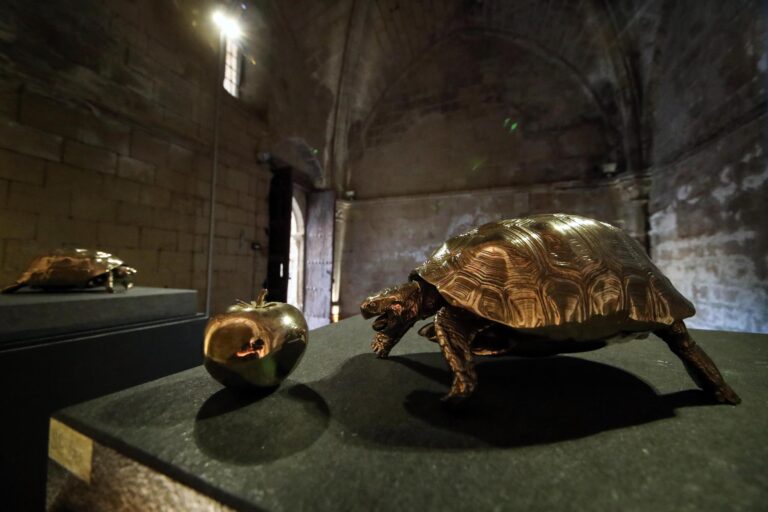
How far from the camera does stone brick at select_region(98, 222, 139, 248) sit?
10.1 feet

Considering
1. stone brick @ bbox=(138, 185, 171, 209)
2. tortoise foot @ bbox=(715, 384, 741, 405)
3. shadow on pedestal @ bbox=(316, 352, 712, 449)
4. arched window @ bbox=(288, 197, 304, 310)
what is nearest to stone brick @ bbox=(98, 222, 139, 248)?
stone brick @ bbox=(138, 185, 171, 209)

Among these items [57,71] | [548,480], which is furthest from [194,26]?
[548,480]

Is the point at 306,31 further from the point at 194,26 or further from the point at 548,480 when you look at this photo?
the point at 548,480

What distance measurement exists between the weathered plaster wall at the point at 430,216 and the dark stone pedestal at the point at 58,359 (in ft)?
17.0

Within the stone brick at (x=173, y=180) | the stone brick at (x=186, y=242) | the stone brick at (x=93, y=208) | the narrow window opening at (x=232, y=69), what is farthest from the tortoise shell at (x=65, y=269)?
the narrow window opening at (x=232, y=69)

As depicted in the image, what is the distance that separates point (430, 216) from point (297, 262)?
364cm

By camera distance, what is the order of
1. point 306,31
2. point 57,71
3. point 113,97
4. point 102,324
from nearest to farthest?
1. point 102,324
2. point 57,71
3. point 113,97
4. point 306,31

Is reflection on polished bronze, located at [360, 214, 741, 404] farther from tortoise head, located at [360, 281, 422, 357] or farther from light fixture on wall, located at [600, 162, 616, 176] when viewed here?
light fixture on wall, located at [600, 162, 616, 176]

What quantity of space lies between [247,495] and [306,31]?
728cm

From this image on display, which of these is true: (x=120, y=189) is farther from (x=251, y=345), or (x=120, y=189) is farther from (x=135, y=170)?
(x=251, y=345)

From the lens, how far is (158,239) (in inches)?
141

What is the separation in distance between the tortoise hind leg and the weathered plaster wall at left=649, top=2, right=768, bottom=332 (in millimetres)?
3688

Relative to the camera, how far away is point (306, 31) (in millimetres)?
5668

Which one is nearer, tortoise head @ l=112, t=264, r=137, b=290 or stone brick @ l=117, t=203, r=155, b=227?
tortoise head @ l=112, t=264, r=137, b=290
